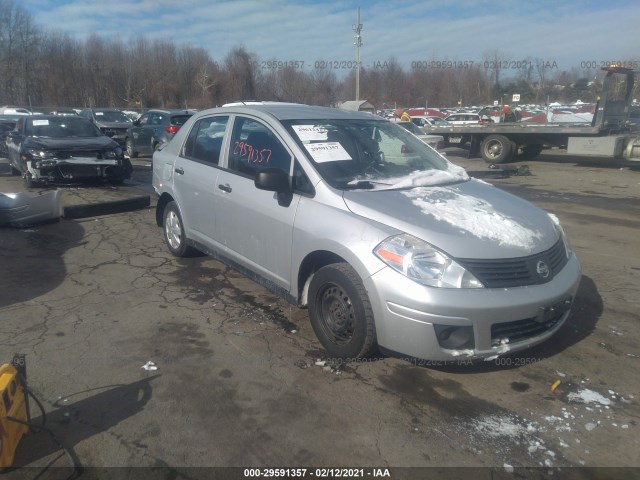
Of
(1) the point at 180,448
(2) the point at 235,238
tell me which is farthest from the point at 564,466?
(2) the point at 235,238

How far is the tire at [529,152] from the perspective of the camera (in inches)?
716

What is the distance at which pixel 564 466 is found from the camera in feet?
8.60

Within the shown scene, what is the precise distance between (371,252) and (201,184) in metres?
2.42

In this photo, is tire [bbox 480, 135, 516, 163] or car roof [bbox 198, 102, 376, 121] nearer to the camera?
car roof [bbox 198, 102, 376, 121]

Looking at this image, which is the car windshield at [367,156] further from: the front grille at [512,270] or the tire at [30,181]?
the tire at [30,181]

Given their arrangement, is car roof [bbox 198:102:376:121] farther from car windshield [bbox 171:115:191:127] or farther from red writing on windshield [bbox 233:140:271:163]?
car windshield [bbox 171:115:191:127]

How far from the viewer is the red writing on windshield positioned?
4324 mm

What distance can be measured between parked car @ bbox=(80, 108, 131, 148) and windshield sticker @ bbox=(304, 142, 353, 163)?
16.6 metres

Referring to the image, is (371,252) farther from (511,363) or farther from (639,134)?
(639,134)

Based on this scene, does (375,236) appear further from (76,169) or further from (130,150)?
(130,150)

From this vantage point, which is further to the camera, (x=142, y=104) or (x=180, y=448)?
(x=142, y=104)

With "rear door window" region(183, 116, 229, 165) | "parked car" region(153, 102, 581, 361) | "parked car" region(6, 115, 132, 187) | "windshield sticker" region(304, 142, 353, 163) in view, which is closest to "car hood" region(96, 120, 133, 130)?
"parked car" region(6, 115, 132, 187)

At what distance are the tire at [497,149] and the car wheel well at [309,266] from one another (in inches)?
595

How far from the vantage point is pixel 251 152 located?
14.7 ft
